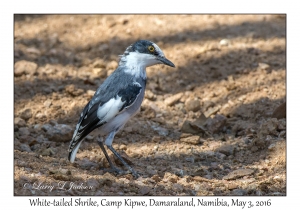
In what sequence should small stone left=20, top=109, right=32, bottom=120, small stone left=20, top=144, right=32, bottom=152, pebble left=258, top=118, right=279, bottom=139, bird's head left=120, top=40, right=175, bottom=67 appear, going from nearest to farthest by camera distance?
1. bird's head left=120, top=40, right=175, bottom=67
2. small stone left=20, top=144, right=32, bottom=152
3. pebble left=258, top=118, right=279, bottom=139
4. small stone left=20, top=109, right=32, bottom=120

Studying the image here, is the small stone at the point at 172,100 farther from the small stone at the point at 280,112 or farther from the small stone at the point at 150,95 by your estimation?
the small stone at the point at 280,112

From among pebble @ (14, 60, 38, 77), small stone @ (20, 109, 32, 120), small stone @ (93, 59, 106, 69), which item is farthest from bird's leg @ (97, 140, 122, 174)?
small stone @ (93, 59, 106, 69)

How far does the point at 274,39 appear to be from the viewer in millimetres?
12070

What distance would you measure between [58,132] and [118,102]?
1.59 metres

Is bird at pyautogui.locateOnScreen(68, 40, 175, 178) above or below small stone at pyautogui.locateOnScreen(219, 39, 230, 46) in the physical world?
below

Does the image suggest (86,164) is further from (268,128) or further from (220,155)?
(268,128)

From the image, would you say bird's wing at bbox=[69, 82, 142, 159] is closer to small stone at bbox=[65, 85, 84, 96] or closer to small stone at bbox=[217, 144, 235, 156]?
small stone at bbox=[217, 144, 235, 156]

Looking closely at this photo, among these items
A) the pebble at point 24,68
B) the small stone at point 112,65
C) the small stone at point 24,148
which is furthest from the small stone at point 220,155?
the pebble at point 24,68

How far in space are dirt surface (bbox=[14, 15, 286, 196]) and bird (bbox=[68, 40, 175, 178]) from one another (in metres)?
0.39

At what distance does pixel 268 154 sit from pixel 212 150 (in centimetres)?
88

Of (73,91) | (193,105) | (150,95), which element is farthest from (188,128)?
(73,91)

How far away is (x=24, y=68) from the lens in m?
10.8

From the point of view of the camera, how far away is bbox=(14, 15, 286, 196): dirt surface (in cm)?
744

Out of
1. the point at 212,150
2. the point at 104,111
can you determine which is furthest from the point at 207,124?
the point at 104,111
